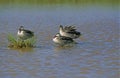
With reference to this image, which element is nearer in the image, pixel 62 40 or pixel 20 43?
pixel 20 43

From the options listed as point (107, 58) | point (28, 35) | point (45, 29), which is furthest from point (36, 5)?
point (107, 58)

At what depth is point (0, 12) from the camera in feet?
97.2

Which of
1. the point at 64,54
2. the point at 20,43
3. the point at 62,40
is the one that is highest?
the point at 62,40

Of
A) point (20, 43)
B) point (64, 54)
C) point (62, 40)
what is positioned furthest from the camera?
point (62, 40)

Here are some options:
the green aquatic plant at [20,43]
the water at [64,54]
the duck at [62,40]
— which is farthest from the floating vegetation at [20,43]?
the duck at [62,40]

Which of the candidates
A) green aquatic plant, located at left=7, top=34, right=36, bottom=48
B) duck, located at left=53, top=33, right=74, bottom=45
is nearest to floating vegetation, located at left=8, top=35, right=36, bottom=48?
green aquatic plant, located at left=7, top=34, right=36, bottom=48

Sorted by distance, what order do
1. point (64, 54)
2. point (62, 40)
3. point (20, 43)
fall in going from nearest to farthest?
point (64, 54) < point (20, 43) < point (62, 40)

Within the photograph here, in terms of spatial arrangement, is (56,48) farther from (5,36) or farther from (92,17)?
(92,17)

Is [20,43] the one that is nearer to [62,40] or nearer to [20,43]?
[20,43]

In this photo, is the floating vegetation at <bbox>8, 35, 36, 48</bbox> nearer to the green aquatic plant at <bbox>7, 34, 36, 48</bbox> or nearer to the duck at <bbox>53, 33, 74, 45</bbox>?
the green aquatic plant at <bbox>7, 34, 36, 48</bbox>

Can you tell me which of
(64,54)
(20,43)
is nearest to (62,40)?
(20,43)

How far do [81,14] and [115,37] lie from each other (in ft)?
34.8

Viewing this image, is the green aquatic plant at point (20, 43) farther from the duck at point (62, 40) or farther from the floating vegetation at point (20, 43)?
the duck at point (62, 40)

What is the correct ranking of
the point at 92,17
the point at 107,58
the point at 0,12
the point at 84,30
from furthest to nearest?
the point at 0,12 → the point at 92,17 → the point at 84,30 → the point at 107,58
